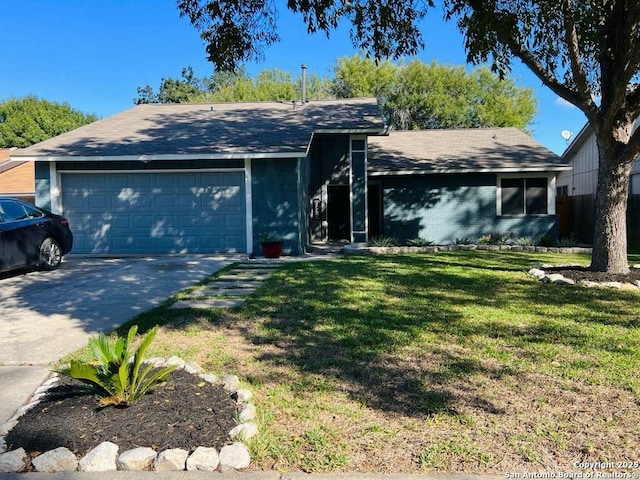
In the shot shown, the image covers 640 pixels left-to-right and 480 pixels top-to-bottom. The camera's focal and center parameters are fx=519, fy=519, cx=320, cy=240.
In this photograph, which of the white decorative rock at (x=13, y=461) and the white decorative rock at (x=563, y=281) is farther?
the white decorative rock at (x=563, y=281)

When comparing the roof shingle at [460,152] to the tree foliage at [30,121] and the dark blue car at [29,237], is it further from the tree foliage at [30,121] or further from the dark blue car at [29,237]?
the tree foliage at [30,121]

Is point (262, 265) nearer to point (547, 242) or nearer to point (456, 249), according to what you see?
point (456, 249)

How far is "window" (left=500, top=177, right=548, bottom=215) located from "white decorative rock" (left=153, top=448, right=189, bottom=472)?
15887 millimetres

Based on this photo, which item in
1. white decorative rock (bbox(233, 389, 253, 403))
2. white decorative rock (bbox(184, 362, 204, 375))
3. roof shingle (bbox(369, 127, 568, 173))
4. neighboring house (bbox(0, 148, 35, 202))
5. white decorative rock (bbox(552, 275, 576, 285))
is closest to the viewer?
white decorative rock (bbox(233, 389, 253, 403))

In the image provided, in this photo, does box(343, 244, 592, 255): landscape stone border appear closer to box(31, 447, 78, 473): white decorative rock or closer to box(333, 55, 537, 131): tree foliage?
box(31, 447, 78, 473): white decorative rock

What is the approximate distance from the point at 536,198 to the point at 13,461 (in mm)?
16886

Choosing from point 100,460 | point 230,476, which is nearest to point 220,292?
point 100,460

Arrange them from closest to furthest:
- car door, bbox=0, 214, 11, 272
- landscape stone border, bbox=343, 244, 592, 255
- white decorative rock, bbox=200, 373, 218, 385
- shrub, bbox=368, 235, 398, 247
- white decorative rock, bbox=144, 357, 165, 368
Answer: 1. white decorative rock, bbox=200, 373, 218, 385
2. white decorative rock, bbox=144, 357, 165, 368
3. car door, bbox=0, 214, 11, 272
4. landscape stone border, bbox=343, 244, 592, 255
5. shrub, bbox=368, 235, 398, 247

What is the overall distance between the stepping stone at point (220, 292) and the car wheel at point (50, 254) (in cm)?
410

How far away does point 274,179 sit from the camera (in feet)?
43.9

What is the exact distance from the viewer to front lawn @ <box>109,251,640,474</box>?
10.6 ft

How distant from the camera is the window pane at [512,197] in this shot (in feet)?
56.5

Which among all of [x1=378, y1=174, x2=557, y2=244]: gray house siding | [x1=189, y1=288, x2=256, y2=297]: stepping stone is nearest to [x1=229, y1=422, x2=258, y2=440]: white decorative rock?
[x1=189, y1=288, x2=256, y2=297]: stepping stone

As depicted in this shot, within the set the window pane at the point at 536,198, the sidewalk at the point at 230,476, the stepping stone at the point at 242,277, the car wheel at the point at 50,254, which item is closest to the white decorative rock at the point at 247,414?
the sidewalk at the point at 230,476
